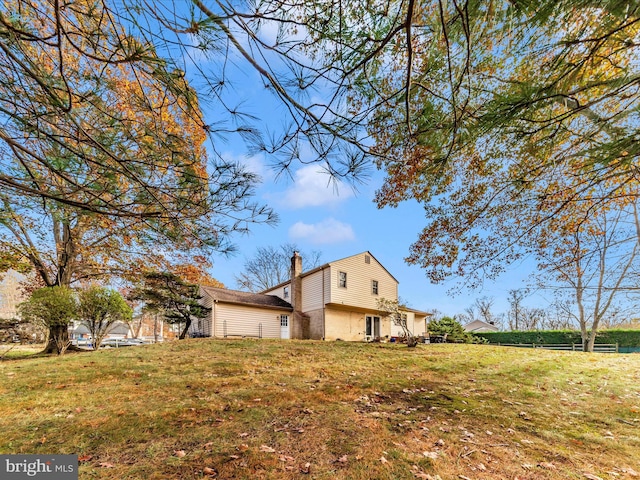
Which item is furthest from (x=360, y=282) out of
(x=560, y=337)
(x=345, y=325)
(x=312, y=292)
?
(x=560, y=337)

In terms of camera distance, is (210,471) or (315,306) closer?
(210,471)

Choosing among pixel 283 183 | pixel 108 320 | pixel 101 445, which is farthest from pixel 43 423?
pixel 108 320

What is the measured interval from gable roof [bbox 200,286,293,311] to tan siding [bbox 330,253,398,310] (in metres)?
3.32

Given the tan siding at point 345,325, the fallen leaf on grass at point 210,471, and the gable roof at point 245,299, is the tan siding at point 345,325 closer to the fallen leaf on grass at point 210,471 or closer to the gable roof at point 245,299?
the gable roof at point 245,299

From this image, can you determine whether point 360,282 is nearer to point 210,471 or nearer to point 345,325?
point 345,325

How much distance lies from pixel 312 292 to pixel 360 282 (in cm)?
293

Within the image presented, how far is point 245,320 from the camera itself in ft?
51.5

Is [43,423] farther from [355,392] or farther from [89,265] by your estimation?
[89,265]

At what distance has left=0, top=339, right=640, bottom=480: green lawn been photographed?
8.29 feet

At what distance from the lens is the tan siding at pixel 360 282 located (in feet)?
53.9

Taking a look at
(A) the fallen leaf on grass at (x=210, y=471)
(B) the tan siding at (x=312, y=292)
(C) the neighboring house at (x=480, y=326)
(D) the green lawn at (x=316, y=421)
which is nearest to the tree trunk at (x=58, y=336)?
(D) the green lawn at (x=316, y=421)

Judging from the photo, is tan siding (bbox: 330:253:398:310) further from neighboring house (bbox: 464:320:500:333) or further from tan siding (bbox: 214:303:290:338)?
neighboring house (bbox: 464:320:500:333)

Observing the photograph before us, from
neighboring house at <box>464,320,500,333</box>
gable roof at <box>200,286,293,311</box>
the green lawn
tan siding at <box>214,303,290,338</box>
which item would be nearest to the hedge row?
the green lawn

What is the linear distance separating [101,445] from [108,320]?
8463 mm
